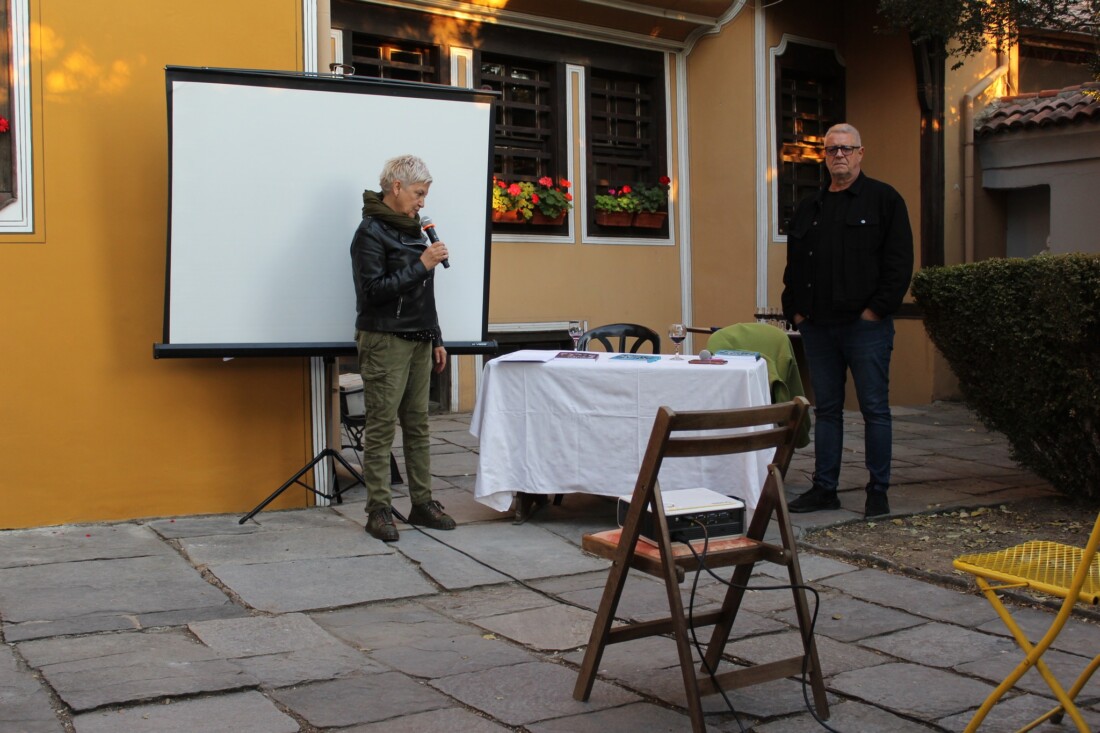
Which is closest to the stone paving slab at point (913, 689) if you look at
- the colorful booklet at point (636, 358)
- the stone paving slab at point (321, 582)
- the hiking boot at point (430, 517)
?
the stone paving slab at point (321, 582)

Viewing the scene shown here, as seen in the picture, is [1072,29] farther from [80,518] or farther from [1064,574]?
Answer: [80,518]

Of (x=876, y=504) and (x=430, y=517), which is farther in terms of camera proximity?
(x=876, y=504)

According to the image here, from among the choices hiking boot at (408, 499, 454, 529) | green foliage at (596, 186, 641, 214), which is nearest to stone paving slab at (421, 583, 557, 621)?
hiking boot at (408, 499, 454, 529)

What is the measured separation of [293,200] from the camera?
6.03 metres

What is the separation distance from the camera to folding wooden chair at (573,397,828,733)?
316 cm

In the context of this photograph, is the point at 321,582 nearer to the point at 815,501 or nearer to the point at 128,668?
the point at 128,668

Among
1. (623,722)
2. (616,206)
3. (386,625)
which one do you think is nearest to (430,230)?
(386,625)

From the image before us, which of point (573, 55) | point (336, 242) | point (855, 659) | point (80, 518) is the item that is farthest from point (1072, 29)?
point (80, 518)

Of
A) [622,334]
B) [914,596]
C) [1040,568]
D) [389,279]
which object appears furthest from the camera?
[622,334]

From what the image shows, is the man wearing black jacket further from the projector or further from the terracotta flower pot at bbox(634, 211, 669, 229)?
the terracotta flower pot at bbox(634, 211, 669, 229)

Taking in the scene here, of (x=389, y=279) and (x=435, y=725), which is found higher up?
(x=389, y=279)

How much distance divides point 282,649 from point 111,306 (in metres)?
2.69

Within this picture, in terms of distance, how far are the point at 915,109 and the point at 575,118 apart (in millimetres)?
3547

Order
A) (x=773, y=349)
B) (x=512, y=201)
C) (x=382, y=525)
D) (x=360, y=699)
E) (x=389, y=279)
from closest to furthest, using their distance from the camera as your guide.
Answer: (x=360, y=699), (x=389, y=279), (x=382, y=525), (x=773, y=349), (x=512, y=201)
